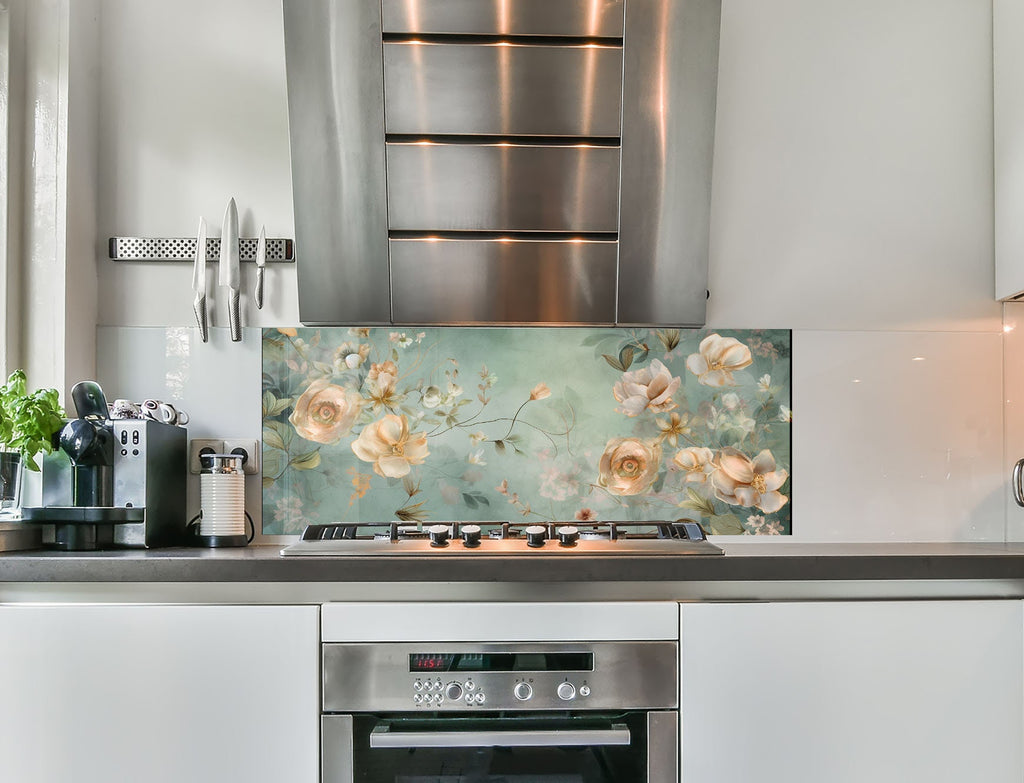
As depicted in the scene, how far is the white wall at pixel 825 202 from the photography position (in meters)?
2.04

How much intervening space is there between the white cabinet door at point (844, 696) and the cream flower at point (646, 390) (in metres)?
0.66

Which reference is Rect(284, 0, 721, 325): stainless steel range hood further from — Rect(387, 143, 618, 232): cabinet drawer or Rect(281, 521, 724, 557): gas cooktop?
Rect(281, 521, 724, 557): gas cooktop

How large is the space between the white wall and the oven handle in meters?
0.87

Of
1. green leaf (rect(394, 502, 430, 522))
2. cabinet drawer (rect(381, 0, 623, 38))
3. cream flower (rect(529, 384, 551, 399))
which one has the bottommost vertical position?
green leaf (rect(394, 502, 430, 522))

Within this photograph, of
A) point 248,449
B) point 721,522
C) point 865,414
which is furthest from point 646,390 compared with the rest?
point 248,449

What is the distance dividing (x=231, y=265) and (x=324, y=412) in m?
0.41

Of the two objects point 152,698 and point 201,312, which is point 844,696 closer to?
point 152,698

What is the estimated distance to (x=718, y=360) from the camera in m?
2.06

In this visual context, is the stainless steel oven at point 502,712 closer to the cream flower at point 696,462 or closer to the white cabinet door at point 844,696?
the white cabinet door at point 844,696

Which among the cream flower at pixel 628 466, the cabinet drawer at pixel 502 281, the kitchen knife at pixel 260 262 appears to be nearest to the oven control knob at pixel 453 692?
the cream flower at pixel 628 466

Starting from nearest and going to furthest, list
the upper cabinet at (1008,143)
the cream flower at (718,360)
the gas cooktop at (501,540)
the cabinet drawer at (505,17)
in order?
the gas cooktop at (501,540) < the cabinet drawer at (505,17) < the upper cabinet at (1008,143) < the cream flower at (718,360)

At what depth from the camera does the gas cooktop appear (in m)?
1.57

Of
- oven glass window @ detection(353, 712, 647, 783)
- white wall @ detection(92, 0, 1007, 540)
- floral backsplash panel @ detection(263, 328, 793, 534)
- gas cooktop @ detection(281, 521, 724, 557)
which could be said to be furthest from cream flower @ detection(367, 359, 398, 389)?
oven glass window @ detection(353, 712, 647, 783)

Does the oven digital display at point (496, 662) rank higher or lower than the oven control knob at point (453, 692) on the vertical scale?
higher
